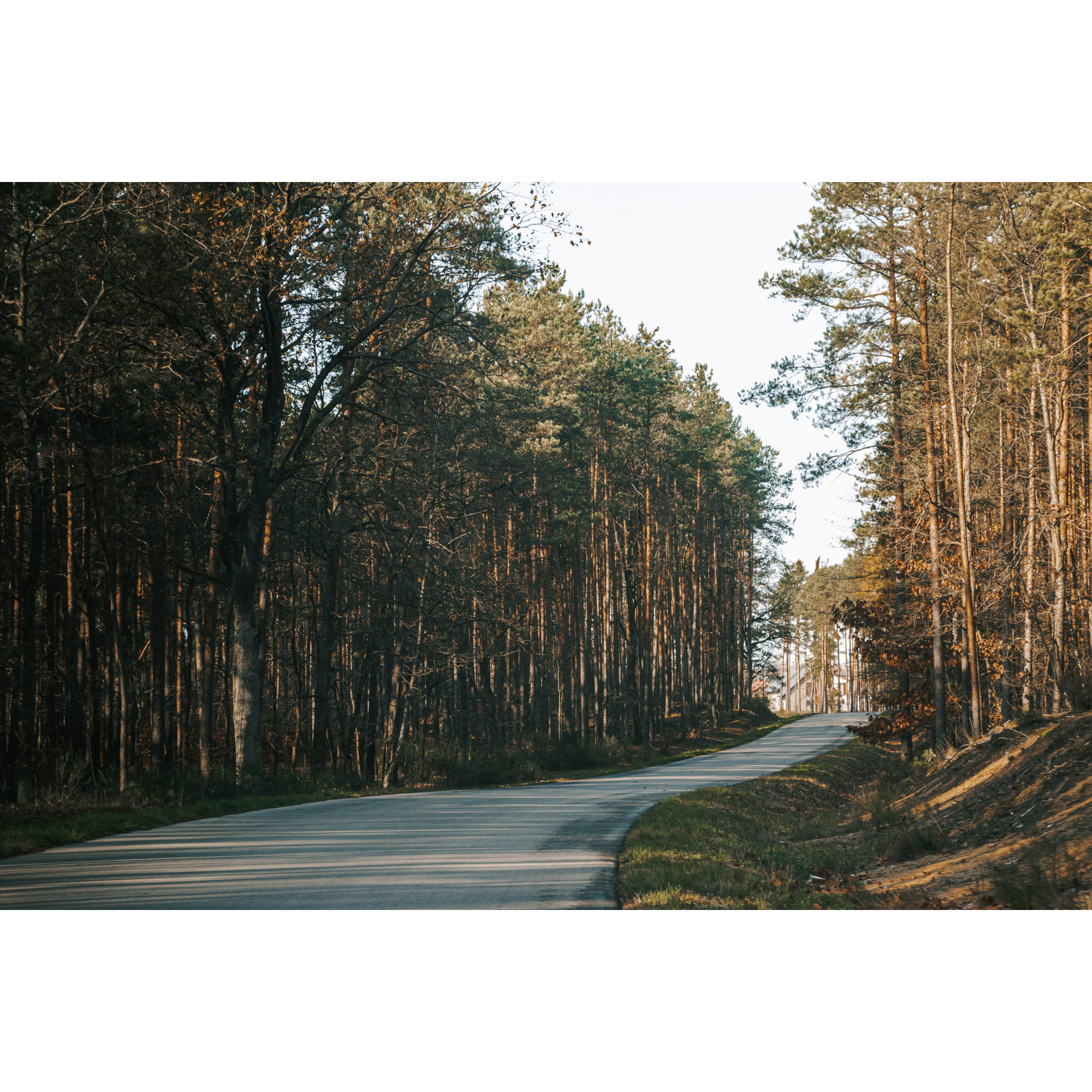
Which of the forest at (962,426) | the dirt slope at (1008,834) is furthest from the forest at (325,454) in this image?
the dirt slope at (1008,834)

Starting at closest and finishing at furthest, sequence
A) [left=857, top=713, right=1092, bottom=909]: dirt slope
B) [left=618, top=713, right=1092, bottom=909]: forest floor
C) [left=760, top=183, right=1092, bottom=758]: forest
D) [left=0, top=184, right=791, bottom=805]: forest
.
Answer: [left=857, top=713, right=1092, bottom=909]: dirt slope < [left=618, top=713, right=1092, bottom=909]: forest floor < [left=0, top=184, right=791, bottom=805]: forest < [left=760, top=183, right=1092, bottom=758]: forest

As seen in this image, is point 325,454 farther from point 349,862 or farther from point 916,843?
point 916,843

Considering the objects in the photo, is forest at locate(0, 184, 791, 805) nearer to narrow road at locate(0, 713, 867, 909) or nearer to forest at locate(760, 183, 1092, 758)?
forest at locate(760, 183, 1092, 758)

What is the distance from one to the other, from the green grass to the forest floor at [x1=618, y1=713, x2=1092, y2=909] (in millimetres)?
30

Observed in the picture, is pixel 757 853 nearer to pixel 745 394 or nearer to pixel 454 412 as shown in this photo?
pixel 454 412

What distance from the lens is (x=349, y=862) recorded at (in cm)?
826

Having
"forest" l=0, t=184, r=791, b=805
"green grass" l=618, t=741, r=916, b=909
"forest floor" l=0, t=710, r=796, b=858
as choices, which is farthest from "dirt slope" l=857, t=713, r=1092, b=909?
"forest floor" l=0, t=710, r=796, b=858

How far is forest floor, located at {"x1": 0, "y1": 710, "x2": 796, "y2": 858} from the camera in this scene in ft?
33.1

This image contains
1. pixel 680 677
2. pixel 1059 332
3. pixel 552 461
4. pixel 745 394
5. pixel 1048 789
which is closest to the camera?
pixel 1048 789

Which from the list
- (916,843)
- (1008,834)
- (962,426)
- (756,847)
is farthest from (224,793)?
(962,426)

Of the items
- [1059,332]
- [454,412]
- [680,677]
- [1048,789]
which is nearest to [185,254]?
[454,412]

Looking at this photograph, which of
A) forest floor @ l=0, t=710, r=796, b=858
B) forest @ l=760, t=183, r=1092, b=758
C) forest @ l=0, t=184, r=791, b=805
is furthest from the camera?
forest @ l=760, t=183, r=1092, b=758

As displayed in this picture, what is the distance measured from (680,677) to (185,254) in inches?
1391

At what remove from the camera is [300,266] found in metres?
14.6
